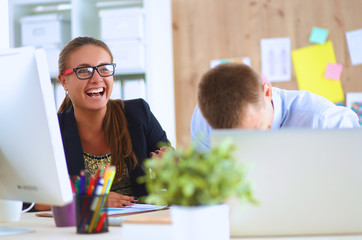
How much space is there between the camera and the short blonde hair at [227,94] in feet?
3.68

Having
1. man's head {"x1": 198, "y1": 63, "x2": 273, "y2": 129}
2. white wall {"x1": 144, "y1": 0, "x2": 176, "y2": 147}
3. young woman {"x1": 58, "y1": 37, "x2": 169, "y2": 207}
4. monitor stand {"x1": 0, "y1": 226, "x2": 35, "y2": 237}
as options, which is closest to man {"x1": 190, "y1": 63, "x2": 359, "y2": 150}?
man's head {"x1": 198, "y1": 63, "x2": 273, "y2": 129}

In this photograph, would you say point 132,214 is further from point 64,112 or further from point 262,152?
point 64,112

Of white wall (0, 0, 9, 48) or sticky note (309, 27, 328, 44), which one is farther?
sticky note (309, 27, 328, 44)

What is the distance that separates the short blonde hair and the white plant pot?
439 mm

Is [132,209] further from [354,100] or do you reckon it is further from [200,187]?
[354,100]

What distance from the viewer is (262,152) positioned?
82 centimetres

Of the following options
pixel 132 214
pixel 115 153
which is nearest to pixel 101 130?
pixel 115 153

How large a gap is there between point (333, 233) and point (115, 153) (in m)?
1.09

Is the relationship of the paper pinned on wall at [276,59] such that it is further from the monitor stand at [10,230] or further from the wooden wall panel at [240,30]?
the monitor stand at [10,230]

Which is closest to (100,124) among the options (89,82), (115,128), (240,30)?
(115,128)

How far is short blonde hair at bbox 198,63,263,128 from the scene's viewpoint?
A: 112 cm

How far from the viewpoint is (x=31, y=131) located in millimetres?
966

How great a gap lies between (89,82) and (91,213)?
941 millimetres

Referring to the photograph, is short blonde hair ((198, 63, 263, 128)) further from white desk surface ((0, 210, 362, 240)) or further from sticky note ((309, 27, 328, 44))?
sticky note ((309, 27, 328, 44))
